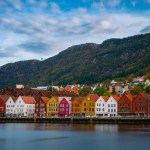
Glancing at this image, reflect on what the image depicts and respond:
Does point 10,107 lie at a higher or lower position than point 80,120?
higher

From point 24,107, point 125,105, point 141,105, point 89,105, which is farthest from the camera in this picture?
point 24,107

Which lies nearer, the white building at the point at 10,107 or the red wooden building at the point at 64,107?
the red wooden building at the point at 64,107

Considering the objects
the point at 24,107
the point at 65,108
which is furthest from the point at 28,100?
the point at 65,108

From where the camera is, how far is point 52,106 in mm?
132125

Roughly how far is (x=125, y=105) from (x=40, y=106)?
1158 inches

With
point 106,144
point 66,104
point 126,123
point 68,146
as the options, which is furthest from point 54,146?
point 66,104

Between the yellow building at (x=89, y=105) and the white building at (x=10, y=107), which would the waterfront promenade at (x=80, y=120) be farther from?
the yellow building at (x=89, y=105)

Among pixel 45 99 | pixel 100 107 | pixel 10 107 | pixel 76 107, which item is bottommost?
pixel 100 107

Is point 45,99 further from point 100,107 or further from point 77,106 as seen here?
point 100,107

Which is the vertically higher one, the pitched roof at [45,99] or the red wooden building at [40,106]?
the pitched roof at [45,99]

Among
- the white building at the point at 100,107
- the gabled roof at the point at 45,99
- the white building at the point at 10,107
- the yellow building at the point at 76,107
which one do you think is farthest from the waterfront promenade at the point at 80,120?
the white building at the point at 100,107

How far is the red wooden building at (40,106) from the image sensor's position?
134 metres

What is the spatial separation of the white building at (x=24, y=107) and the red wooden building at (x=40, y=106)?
7.49 ft

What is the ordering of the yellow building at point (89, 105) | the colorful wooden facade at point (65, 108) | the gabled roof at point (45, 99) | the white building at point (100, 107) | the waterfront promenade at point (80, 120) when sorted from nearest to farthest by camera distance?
1. the waterfront promenade at point (80, 120)
2. the white building at point (100, 107)
3. the yellow building at point (89, 105)
4. the colorful wooden facade at point (65, 108)
5. the gabled roof at point (45, 99)
